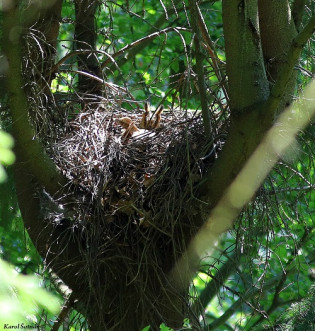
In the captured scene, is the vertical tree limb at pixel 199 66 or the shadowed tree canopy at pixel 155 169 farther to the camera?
the vertical tree limb at pixel 199 66

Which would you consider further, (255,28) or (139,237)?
(139,237)

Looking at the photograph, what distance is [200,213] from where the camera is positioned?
119 inches

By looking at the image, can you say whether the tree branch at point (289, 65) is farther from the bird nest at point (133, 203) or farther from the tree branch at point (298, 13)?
the tree branch at point (298, 13)

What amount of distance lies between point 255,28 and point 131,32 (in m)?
4.01

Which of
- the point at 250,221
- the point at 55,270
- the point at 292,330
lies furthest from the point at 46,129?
the point at 292,330

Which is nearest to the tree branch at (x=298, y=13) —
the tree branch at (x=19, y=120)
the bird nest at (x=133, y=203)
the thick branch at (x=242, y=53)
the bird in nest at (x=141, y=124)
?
the thick branch at (x=242, y=53)

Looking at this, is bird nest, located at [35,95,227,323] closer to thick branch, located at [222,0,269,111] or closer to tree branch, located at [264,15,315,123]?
thick branch, located at [222,0,269,111]

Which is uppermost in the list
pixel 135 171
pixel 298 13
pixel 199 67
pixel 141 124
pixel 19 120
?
pixel 298 13

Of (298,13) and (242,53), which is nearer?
(242,53)

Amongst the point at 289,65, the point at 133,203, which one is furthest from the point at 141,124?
the point at 289,65

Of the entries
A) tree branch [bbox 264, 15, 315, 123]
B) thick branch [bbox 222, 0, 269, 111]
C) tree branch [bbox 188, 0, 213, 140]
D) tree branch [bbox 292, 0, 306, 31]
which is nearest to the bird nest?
tree branch [bbox 188, 0, 213, 140]

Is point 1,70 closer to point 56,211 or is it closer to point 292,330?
point 56,211

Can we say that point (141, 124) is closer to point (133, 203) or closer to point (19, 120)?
point (133, 203)

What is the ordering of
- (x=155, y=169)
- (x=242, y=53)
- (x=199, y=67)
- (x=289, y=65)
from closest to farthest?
(x=289, y=65) → (x=242, y=53) → (x=199, y=67) → (x=155, y=169)
